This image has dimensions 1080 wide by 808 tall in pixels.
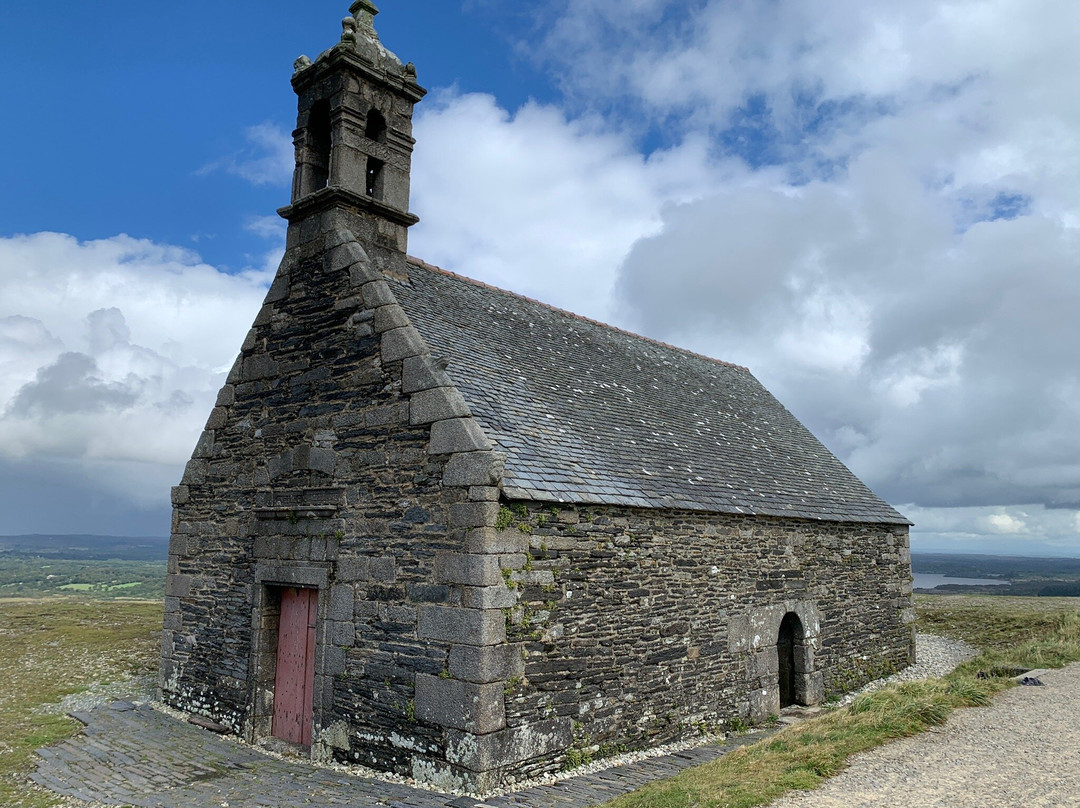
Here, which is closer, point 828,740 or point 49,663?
point 828,740

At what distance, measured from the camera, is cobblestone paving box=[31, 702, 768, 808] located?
7.91 meters

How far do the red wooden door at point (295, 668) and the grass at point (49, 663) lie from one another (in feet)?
9.29

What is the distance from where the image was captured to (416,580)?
8875 millimetres

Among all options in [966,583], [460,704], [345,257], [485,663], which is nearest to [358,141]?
[345,257]

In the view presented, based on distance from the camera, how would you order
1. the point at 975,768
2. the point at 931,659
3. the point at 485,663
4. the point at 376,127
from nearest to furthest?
1. the point at 975,768
2. the point at 485,663
3. the point at 376,127
4. the point at 931,659

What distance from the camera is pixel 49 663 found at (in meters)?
15.0

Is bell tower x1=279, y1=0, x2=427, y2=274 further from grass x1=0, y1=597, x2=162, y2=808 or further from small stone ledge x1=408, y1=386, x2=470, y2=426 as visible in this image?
grass x1=0, y1=597, x2=162, y2=808

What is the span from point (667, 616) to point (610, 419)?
339cm

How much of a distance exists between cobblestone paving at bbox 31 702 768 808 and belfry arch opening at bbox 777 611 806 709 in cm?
318

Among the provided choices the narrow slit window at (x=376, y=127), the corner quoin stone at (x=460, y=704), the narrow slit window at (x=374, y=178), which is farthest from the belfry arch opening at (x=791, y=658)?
the narrow slit window at (x=376, y=127)

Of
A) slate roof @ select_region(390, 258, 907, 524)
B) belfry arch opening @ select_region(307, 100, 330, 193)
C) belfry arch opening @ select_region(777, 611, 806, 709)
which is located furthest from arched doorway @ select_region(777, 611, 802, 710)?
belfry arch opening @ select_region(307, 100, 330, 193)

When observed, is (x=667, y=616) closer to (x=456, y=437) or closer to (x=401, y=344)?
(x=456, y=437)

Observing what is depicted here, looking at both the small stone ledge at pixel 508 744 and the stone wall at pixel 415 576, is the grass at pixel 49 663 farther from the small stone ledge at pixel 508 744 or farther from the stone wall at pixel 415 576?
the small stone ledge at pixel 508 744

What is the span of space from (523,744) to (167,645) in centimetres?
681
